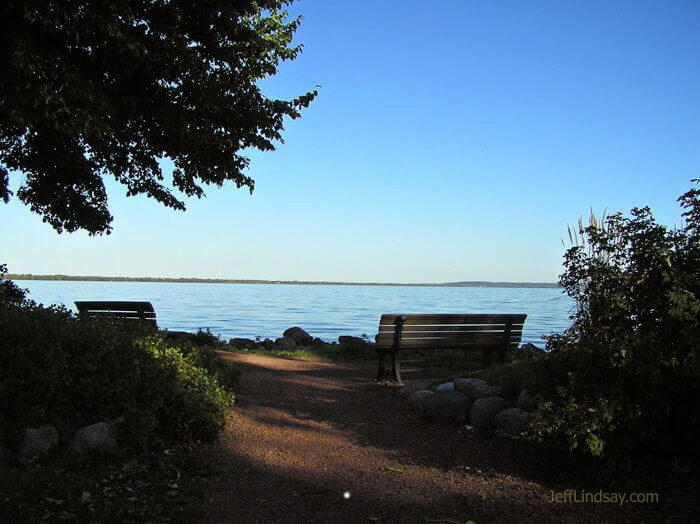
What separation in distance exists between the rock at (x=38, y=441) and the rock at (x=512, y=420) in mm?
4081

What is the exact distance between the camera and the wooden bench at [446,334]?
27.0ft

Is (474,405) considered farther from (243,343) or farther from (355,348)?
(243,343)

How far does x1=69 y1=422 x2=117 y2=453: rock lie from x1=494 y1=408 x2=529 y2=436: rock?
144 inches

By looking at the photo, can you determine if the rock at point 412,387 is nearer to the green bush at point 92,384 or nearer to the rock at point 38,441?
the green bush at point 92,384

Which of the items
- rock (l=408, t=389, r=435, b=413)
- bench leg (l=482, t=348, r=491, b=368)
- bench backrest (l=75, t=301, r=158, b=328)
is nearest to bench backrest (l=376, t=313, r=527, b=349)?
bench leg (l=482, t=348, r=491, b=368)

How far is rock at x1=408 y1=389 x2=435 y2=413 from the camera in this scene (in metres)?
6.19

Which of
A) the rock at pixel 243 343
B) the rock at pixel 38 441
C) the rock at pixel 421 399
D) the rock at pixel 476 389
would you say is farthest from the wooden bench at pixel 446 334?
the rock at pixel 243 343

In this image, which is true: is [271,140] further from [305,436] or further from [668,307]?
[668,307]

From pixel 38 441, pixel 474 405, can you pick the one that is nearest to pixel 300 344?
pixel 474 405

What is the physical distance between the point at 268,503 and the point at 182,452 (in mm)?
1130

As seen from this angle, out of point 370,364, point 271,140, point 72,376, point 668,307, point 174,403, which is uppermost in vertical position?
point 271,140

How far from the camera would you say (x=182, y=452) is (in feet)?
14.3

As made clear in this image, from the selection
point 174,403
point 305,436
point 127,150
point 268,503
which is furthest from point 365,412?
point 127,150

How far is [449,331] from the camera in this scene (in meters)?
8.62
